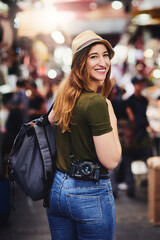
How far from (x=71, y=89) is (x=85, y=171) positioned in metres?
0.46

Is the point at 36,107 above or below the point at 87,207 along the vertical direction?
above

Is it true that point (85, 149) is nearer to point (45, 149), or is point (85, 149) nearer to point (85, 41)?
point (45, 149)

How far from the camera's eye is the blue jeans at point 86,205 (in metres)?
1.81

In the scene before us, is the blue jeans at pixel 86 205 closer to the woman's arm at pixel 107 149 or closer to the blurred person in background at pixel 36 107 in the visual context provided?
the woman's arm at pixel 107 149

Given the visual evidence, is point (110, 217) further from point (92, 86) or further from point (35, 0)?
point (35, 0)

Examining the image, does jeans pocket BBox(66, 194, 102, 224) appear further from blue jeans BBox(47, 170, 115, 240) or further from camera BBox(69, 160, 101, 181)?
camera BBox(69, 160, 101, 181)

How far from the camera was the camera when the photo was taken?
71.6 inches

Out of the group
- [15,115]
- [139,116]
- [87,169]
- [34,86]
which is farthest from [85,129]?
[34,86]

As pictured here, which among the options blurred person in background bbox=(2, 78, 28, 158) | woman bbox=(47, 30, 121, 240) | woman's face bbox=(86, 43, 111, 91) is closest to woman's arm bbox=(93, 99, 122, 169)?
woman bbox=(47, 30, 121, 240)

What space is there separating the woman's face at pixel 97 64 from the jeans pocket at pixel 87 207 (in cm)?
→ 64

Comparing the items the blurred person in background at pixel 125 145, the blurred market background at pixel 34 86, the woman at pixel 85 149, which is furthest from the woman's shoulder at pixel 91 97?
the blurred person in background at pixel 125 145

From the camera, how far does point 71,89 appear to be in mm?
1889

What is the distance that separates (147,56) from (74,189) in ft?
27.8

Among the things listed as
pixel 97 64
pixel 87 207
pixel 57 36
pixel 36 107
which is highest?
pixel 57 36
